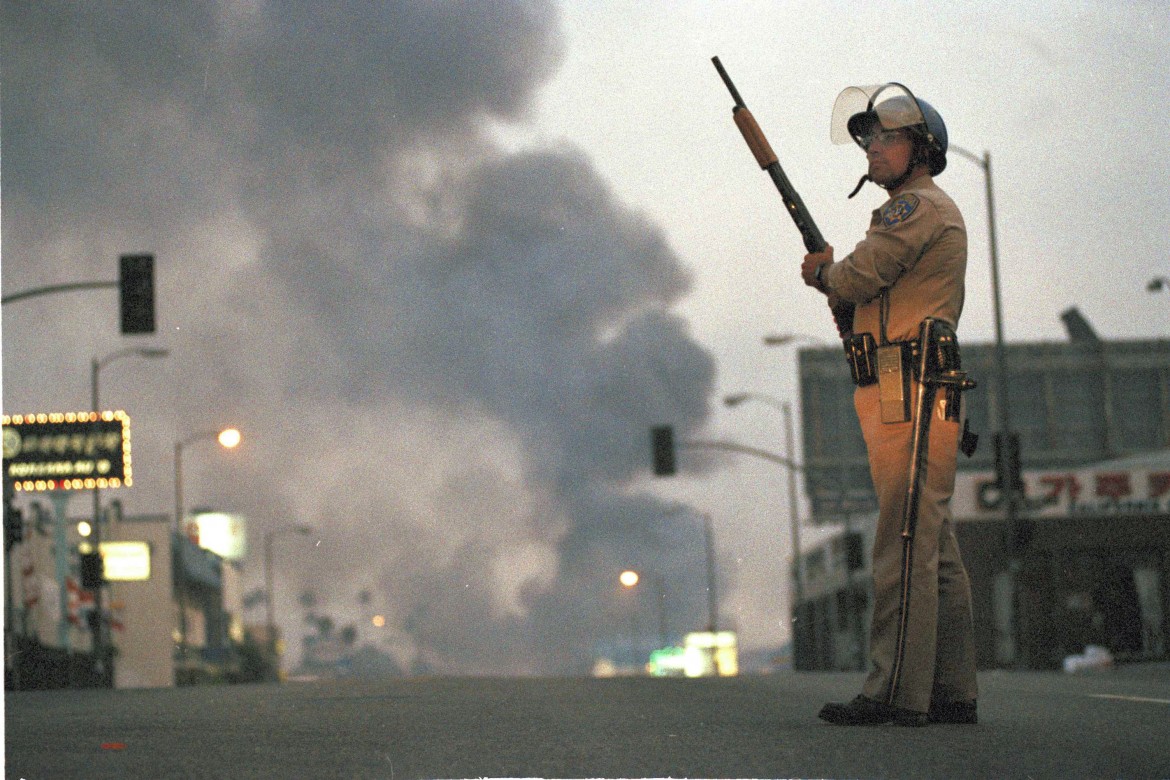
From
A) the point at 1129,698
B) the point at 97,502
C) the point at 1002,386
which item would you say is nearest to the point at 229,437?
the point at 97,502

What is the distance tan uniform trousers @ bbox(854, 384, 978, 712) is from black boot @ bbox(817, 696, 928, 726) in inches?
0.9

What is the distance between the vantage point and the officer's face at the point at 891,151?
6.00m

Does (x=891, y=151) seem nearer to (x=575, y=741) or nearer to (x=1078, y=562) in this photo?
(x=575, y=741)

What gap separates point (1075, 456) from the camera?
193ft

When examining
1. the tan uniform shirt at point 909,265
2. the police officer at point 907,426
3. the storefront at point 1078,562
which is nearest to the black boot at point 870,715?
the police officer at point 907,426

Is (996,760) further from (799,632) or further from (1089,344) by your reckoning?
(799,632)

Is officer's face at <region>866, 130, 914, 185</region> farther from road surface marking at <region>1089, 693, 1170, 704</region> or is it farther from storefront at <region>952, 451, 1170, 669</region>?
storefront at <region>952, 451, 1170, 669</region>

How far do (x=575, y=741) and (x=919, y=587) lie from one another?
4.05 feet

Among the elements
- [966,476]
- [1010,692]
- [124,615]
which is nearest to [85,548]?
[124,615]

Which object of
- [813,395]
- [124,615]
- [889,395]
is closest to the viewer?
[889,395]

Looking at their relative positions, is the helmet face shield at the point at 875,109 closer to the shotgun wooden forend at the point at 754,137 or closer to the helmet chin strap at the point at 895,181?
the helmet chin strap at the point at 895,181

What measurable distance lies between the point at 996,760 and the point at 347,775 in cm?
163

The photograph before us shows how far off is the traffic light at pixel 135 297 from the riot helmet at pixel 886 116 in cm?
1714

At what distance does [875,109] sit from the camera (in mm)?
5949
